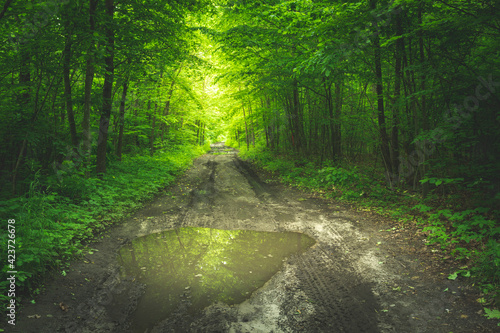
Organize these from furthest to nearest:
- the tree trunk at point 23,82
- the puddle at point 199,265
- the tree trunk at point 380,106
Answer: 1. the tree trunk at point 380,106
2. the tree trunk at point 23,82
3. the puddle at point 199,265

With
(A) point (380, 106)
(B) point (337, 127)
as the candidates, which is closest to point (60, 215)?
(A) point (380, 106)

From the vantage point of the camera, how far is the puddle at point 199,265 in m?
3.37

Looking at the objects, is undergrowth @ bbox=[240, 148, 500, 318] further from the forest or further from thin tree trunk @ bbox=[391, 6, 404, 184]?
thin tree trunk @ bbox=[391, 6, 404, 184]

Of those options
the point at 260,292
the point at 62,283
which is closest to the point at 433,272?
the point at 260,292

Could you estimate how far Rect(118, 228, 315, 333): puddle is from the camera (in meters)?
3.37

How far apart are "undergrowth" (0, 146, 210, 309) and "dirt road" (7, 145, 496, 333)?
0.31 metres

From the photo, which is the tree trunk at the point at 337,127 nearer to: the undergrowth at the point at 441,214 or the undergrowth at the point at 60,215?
the undergrowth at the point at 441,214

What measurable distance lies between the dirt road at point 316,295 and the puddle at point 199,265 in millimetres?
112

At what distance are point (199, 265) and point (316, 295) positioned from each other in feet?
6.71

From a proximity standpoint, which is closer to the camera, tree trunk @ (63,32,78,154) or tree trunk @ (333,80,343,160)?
tree trunk @ (63,32,78,154)

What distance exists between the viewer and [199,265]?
4.36 metres

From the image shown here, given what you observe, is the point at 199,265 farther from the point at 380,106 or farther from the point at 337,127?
the point at 337,127

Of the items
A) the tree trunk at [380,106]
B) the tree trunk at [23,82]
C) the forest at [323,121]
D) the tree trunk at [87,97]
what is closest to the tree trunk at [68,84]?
the forest at [323,121]

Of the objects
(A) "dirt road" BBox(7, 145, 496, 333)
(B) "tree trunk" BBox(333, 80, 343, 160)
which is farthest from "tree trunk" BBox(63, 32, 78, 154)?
(B) "tree trunk" BBox(333, 80, 343, 160)
